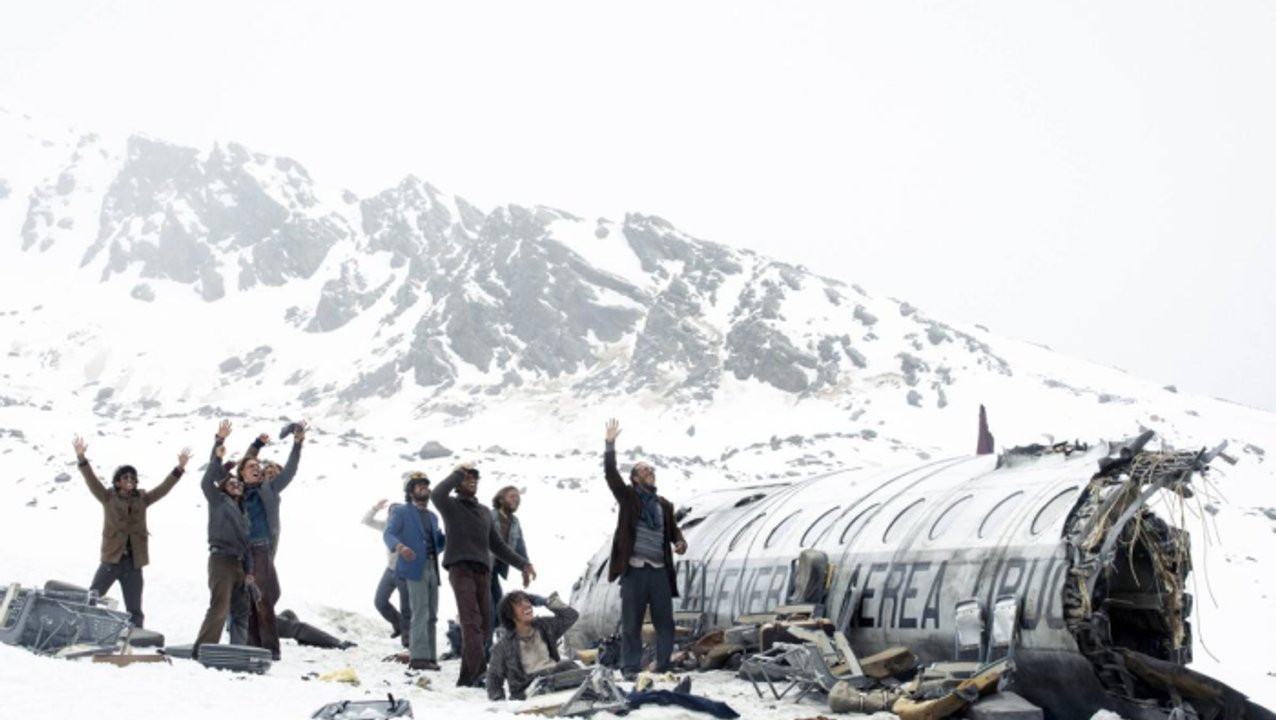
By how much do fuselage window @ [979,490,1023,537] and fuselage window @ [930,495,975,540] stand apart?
391 millimetres

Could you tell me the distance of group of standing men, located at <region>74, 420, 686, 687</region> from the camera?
12164mm

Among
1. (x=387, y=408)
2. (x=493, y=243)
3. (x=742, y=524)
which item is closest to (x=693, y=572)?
(x=742, y=524)

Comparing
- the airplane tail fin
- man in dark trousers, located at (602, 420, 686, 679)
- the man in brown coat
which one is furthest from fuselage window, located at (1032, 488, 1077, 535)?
the man in brown coat

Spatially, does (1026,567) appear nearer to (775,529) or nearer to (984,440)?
A: (775,529)

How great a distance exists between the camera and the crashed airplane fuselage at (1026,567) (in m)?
9.91

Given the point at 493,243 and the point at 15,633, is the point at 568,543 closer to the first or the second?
the point at 15,633

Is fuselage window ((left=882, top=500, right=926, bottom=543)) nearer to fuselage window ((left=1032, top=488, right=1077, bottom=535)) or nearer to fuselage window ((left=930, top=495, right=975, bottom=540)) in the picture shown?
fuselage window ((left=930, top=495, right=975, bottom=540))

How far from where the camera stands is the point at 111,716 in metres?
8.22

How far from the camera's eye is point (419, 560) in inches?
531

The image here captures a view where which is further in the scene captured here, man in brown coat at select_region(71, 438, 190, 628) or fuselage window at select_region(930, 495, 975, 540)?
man in brown coat at select_region(71, 438, 190, 628)

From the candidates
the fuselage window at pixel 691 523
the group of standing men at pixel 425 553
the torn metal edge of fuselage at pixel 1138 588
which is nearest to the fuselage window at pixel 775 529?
the group of standing men at pixel 425 553

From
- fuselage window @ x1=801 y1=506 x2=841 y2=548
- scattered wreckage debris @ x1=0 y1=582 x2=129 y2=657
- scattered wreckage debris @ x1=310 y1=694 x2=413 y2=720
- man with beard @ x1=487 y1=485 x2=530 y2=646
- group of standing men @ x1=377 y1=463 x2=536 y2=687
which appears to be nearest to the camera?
scattered wreckage debris @ x1=310 y1=694 x2=413 y2=720

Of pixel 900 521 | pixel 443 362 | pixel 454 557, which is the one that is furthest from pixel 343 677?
pixel 443 362

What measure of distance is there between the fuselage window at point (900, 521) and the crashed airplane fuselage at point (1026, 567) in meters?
0.03
